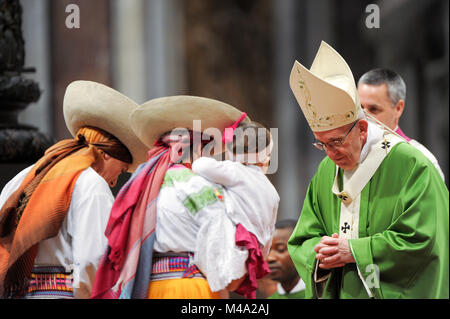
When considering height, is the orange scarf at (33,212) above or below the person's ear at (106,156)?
below

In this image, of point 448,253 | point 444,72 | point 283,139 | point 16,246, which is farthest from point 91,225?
point 444,72

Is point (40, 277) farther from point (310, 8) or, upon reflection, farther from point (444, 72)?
point (444, 72)

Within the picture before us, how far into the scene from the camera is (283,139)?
865cm

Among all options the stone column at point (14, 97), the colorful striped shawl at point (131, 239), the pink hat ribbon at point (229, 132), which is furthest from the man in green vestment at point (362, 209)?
the stone column at point (14, 97)

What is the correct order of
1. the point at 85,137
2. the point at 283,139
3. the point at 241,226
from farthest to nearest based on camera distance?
the point at 283,139 < the point at 85,137 < the point at 241,226

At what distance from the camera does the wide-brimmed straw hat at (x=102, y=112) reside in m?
4.83

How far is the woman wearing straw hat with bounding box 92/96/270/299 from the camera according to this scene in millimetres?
4273

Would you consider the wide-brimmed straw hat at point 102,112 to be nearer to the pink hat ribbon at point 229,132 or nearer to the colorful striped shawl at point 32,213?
the colorful striped shawl at point 32,213

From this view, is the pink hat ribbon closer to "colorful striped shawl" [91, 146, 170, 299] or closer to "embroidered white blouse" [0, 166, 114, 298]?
"colorful striped shawl" [91, 146, 170, 299]

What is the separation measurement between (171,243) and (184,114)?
2.19ft

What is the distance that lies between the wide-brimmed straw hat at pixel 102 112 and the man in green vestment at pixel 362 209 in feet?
3.55

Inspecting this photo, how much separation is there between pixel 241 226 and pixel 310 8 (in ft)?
16.8

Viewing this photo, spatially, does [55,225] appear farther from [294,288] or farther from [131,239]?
[294,288]

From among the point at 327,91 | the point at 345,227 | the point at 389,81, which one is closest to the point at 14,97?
the point at 389,81
